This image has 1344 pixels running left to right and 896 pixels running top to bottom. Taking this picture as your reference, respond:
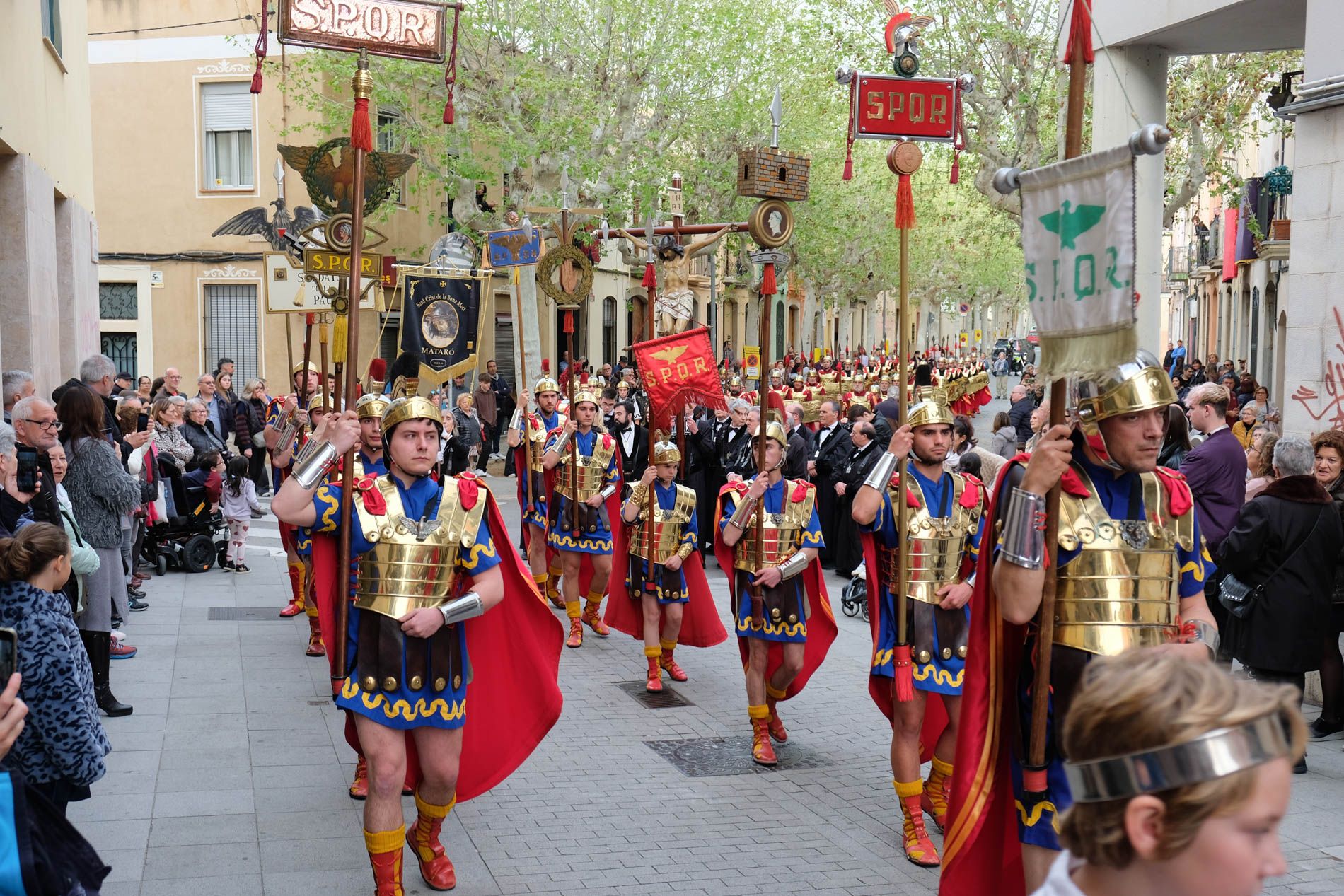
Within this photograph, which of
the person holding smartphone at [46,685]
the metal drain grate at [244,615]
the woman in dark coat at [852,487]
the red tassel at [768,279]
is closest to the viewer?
the person holding smartphone at [46,685]

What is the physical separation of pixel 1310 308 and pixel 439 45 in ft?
20.9

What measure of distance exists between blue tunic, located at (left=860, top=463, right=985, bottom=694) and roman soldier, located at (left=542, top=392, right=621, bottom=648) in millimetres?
4665

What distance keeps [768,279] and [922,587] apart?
8.02 ft

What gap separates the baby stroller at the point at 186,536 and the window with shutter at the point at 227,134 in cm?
1632

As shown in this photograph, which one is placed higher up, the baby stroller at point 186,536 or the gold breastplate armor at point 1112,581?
the gold breastplate armor at point 1112,581

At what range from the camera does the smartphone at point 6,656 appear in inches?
137

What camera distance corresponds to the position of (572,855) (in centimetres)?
609

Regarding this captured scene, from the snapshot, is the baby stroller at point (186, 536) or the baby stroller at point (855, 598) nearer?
the baby stroller at point (855, 598)

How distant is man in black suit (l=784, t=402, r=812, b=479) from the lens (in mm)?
13641

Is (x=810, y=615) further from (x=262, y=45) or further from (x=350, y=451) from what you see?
(x=262, y=45)

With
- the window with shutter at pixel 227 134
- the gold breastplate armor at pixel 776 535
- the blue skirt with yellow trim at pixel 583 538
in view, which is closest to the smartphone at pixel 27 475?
the gold breastplate armor at pixel 776 535

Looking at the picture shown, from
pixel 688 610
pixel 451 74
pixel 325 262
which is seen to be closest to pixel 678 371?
pixel 688 610

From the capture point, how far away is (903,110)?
745cm

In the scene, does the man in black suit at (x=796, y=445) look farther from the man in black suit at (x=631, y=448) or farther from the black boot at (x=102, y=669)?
the black boot at (x=102, y=669)
